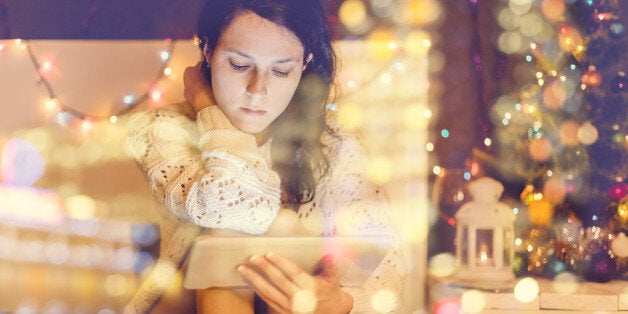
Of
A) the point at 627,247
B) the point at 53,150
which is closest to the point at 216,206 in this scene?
the point at 53,150

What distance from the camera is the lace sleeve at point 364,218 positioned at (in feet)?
5.80

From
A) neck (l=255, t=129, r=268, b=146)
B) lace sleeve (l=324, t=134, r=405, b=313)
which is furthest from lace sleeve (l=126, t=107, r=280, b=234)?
lace sleeve (l=324, t=134, r=405, b=313)

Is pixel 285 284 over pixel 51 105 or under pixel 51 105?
under

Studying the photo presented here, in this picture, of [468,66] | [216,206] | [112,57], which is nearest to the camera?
[216,206]

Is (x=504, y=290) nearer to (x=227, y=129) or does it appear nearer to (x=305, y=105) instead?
(x=305, y=105)

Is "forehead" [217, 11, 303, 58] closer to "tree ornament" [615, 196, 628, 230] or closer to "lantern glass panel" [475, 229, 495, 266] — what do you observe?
"lantern glass panel" [475, 229, 495, 266]

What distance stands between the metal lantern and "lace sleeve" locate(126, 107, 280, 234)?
2.04ft

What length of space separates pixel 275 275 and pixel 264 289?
0.04m

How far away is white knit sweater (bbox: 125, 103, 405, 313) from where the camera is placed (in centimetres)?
156

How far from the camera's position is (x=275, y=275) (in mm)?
1583

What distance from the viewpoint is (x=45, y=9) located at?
7.13 feet

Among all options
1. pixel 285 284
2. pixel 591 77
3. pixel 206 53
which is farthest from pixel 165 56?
pixel 591 77

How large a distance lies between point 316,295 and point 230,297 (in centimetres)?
20

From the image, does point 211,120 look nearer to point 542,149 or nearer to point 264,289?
point 264,289
